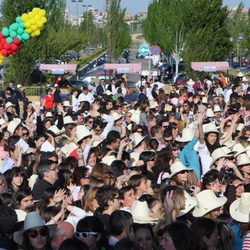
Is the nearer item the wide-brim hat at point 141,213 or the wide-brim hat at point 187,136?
the wide-brim hat at point 141,213

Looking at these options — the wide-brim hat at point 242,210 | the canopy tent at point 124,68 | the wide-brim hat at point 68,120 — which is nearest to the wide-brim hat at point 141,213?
the wide-brim hat at point 242,210

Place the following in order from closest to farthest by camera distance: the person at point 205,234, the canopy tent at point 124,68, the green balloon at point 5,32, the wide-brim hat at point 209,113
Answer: the person at point 205,234, the wide-brim hat at point 209,113, the green balloon at point 5,32, the canopy tent at point 124,68

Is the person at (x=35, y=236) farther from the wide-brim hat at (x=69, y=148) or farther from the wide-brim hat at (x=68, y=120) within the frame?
the wide-brim hat at (x=68, y=120)

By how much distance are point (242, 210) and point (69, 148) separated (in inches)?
207

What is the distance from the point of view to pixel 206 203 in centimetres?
805

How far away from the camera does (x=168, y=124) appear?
48.8 ft

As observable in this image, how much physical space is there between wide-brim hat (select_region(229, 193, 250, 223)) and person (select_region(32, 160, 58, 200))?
2759mm

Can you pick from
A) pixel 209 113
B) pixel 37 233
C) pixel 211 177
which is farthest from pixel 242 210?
pixel 209 113

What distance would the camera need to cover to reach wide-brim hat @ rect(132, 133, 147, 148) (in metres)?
12.6

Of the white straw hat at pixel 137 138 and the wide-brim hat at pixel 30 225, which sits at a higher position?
the wide-brim hat at pixel 30 225

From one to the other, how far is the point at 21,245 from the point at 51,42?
40.6 meters

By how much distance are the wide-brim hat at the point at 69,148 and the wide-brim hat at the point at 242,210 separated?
15.8ft

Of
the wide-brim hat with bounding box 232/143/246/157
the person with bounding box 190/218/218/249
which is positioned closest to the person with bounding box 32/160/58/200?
the wide-brim hat with bounding box 232/143/246/157

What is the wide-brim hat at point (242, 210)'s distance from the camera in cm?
755
